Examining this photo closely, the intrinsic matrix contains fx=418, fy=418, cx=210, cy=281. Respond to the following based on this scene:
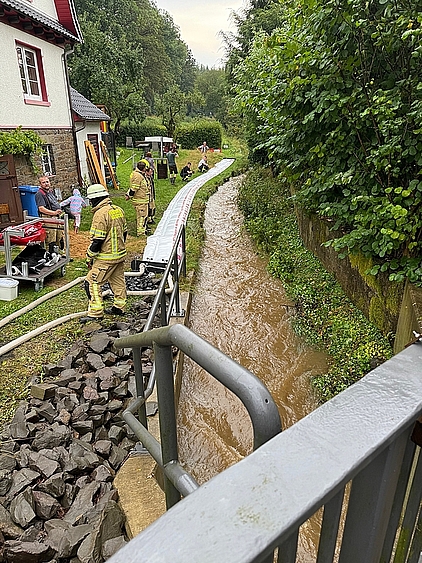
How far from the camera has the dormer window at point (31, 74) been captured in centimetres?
1118

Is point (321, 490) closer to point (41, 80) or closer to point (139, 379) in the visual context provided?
point (139, 379)

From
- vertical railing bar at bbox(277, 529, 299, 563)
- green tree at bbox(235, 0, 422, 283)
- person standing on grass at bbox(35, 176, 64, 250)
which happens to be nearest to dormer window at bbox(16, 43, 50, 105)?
person standing on grass at bbox(35, 176, 64, 250)

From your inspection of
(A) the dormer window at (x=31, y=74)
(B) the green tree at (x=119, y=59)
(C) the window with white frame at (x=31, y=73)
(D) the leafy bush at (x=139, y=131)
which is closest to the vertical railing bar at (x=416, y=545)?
(A) the dormer window at (x=31, y=74)

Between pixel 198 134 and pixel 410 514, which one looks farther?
pixel 198 134

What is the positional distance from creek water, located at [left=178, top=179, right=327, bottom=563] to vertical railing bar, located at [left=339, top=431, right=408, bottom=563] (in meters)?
1.07

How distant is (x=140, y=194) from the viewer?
1025 cm

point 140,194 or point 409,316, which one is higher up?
point 140,194

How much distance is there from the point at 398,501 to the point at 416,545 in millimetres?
260

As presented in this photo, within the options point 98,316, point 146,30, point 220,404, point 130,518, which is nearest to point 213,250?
point 98,316

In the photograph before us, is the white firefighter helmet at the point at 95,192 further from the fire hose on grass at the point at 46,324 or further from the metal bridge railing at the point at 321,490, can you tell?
the metal bridge railing at the point at 321,490

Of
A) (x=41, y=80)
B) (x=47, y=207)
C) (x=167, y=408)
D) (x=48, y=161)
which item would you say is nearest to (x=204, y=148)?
(x=41, y=80)

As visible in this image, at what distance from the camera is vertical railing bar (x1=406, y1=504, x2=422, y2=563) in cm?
114

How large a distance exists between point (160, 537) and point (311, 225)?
788cm

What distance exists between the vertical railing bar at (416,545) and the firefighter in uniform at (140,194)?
31.7 ft
